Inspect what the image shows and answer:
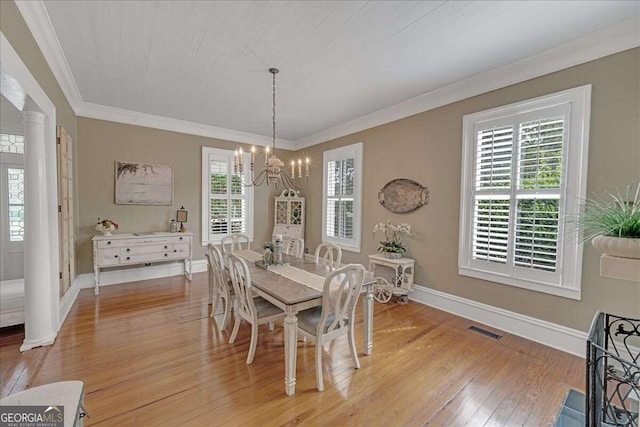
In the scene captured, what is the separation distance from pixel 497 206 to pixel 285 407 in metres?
2.93

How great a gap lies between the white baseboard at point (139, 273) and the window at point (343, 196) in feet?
8.58

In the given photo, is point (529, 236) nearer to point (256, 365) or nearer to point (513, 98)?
point (513, 98)

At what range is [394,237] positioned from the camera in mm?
4285

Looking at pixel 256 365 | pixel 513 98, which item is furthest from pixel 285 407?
pixel 513 98

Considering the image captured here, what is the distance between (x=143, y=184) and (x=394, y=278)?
4.49 meters

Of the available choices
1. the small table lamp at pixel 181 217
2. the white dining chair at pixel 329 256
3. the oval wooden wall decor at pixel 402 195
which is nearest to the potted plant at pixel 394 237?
the oval wooden wall decor at pixel 402 195

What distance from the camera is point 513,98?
3.02 meters

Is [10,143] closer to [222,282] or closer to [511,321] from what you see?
[222,282]

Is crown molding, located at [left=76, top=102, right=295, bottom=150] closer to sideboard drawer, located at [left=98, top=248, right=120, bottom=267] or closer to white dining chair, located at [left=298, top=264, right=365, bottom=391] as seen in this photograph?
sideboard drawer, located at [left=98, top=248, right=120, bottom=267]

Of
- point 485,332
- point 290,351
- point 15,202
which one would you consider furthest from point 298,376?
point 15,202

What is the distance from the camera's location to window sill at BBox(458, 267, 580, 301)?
104 inches

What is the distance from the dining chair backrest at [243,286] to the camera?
2.33 m

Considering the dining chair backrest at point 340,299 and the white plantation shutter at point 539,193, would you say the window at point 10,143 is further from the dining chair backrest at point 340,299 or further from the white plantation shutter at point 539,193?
the white plantation shutter at point 539,193

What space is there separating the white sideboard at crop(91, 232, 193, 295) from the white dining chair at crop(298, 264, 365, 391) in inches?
129
